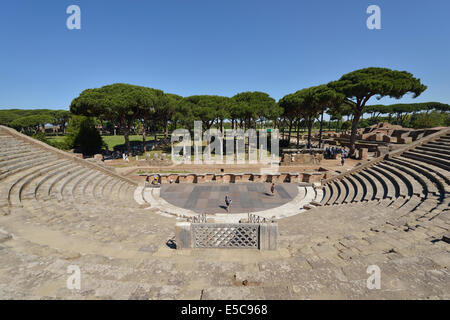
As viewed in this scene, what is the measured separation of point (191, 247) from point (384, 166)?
53.5ft

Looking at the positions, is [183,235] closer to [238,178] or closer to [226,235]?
[226,235]

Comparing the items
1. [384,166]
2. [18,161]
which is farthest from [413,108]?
[18,161]

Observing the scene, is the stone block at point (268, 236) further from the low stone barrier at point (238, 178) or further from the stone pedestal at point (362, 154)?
the stone pedestal at point (362, 154)

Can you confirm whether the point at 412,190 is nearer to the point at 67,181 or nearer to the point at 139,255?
the point at 139,255

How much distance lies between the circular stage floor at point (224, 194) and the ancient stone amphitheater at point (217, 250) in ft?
7.97

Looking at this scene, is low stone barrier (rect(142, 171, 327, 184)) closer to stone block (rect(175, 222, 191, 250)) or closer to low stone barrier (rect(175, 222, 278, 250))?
low stone barrier (rect(175, 222, 278, 250))

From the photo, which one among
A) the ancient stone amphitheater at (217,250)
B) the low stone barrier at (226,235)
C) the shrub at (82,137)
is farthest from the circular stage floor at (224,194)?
the shrub at (82,137)

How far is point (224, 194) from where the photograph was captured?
15422 millimetres

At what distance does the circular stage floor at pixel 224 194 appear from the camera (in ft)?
42.9

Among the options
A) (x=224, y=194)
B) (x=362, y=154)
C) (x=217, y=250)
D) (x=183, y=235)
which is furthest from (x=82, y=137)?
(x=362, y=154)

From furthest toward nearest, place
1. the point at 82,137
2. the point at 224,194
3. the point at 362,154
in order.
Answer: the point at 82,137, the point at 362,154, the point at 224,194

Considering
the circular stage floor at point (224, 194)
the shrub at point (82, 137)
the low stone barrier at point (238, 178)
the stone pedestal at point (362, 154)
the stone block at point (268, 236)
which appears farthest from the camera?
the shrub at point (82, 137)

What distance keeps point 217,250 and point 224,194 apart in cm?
935
